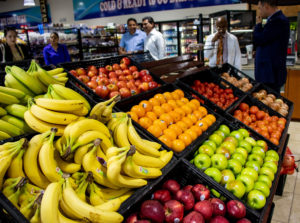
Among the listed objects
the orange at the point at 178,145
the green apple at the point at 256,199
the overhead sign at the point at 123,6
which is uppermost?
the overhead sign at the point at 123,6

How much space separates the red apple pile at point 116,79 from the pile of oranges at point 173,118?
231 mm

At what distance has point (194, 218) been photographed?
1291mm

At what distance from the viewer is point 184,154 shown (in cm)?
178

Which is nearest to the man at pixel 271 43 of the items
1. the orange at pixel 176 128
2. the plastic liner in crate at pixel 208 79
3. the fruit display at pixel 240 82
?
the fruit display at pixel 240 82

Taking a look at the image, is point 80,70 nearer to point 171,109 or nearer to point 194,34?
point 171,109

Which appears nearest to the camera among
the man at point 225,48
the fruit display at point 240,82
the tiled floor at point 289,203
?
the tiled floor at point 289,203

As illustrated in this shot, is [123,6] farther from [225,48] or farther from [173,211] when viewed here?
[173,211]

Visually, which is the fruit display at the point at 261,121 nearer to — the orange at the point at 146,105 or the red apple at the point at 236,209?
the orange at the point at 146,105

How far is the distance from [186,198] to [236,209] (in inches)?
11.3

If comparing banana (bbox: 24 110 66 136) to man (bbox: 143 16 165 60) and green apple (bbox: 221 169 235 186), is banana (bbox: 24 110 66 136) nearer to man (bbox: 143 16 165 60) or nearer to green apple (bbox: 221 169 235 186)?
green apple (bbox: 221 169 235 186)

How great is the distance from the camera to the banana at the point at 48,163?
1193 millimetres

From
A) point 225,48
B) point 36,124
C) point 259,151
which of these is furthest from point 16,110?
point 225,48

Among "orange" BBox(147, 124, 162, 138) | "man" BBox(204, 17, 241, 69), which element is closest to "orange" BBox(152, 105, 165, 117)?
"orange" BBox(147, 124, 162, 138)

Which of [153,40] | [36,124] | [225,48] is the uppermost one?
[153,40]
